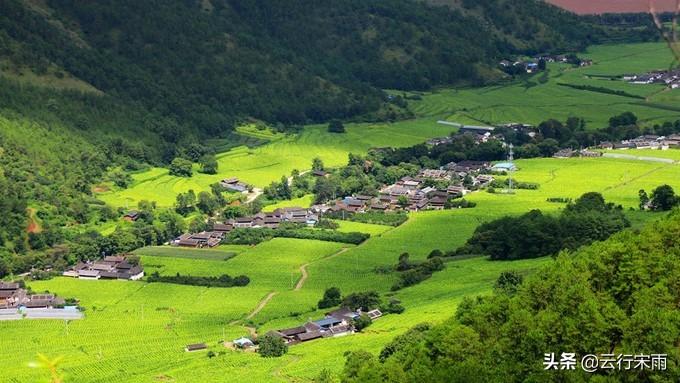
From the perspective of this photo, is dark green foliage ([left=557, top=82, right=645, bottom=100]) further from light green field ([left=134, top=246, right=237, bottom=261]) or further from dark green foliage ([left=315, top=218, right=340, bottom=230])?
light green field ([left=134, top=246, right=237, bottom=261])

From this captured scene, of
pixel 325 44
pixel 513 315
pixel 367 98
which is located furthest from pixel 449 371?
pixel 325 44

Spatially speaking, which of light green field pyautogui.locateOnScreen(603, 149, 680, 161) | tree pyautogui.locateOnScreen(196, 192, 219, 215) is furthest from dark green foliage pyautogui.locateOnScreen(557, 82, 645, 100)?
tree pyautogui.locateOnScreen(196, 192, 219, 215)

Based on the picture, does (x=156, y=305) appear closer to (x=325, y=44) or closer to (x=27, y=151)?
(x=27, y=151)

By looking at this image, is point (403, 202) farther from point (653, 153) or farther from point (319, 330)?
point (319, 330)

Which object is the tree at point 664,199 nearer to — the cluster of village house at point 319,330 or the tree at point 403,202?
the tree at point 403,202

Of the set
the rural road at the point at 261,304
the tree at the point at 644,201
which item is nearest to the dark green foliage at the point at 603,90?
the tree at the point at 644,201

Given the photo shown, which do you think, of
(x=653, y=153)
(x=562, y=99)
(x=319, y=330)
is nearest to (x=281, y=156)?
(x=653, y=153)

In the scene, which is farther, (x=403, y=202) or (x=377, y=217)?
(x=403, y=202)

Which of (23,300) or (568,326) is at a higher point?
(568,326)
